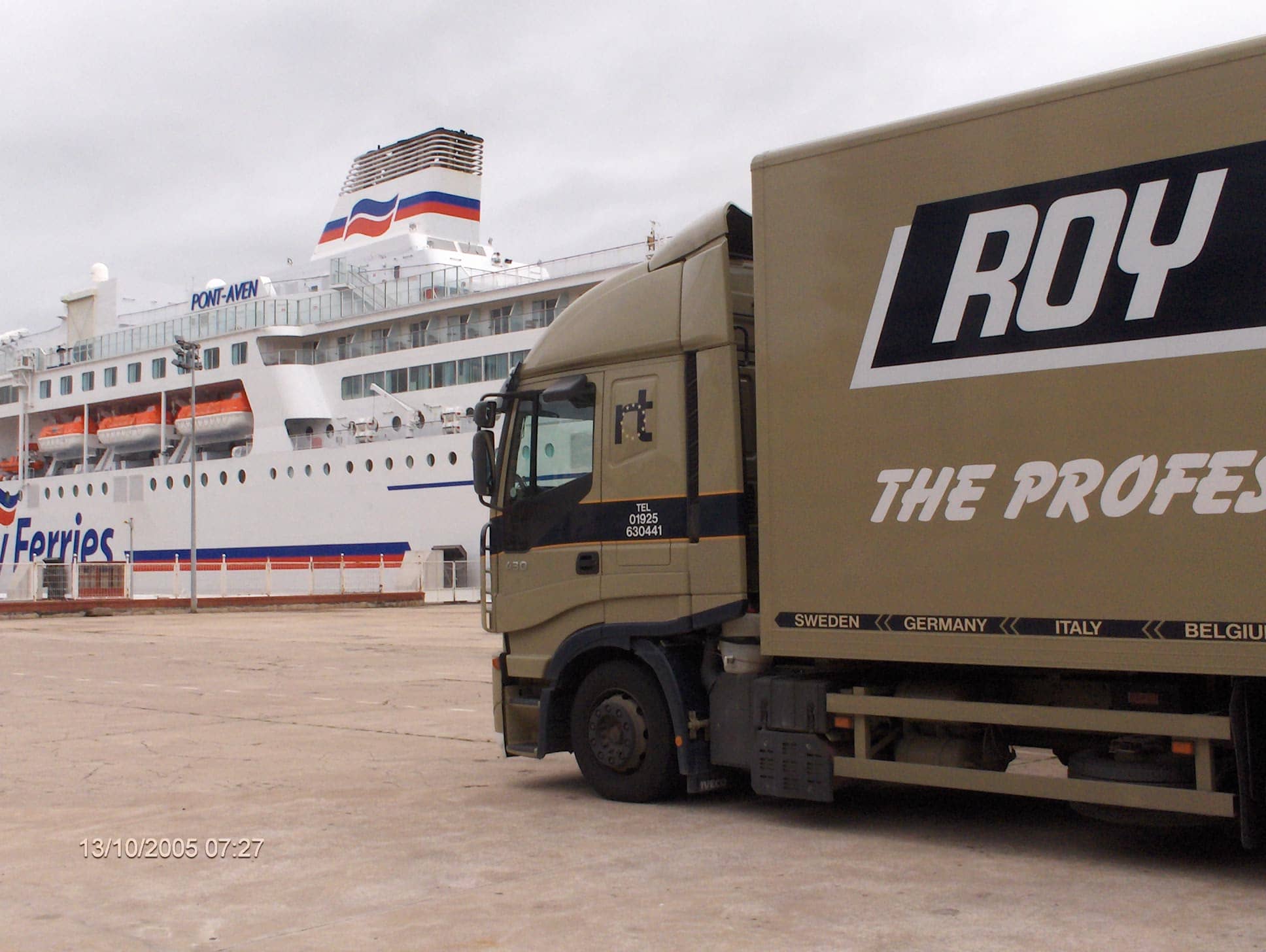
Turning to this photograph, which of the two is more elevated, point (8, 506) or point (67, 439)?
point (67, 439)

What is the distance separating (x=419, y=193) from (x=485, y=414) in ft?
116

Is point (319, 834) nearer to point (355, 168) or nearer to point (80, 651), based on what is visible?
point (80, 651)

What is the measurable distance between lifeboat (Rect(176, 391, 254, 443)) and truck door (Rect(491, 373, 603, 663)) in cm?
3577

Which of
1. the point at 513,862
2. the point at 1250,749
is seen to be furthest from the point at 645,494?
the point at 1250,749

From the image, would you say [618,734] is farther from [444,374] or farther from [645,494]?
[444,374]

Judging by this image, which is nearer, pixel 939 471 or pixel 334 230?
pixel 939 471

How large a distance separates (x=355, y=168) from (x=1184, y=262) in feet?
137

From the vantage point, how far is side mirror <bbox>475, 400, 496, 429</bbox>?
792 cm

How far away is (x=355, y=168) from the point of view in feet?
145

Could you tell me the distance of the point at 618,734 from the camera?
24.5ft

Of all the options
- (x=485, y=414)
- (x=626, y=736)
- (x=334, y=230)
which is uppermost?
(x=334, y=230)

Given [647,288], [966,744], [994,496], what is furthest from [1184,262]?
[647,288]

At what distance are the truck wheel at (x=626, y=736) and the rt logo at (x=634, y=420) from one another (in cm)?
132

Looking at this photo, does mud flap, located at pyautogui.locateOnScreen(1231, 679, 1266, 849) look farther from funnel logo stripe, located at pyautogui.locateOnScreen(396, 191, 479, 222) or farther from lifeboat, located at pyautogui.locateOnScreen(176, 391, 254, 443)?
lifeboat, located at pyautogui.locateOnScreen(176, 391, 254, 443)
